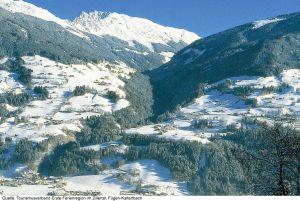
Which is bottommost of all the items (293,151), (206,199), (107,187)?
(107,187)

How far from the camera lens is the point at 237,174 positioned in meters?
194

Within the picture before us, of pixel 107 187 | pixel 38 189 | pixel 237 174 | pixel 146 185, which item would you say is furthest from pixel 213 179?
pixel 38 189

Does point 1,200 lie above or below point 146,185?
above

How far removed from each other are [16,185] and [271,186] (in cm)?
14509

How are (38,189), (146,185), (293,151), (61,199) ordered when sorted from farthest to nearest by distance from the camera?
(146,185) < (38,189) < (293,151) < (61,199)

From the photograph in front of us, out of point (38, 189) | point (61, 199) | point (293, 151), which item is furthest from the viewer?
point (38, 189)

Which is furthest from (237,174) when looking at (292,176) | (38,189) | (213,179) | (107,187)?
(292,176)

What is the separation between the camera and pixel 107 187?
193250mm

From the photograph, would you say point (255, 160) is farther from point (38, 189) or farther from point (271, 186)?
point (38, 189)

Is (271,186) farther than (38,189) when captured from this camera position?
No

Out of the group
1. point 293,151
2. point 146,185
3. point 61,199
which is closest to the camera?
point 61,199

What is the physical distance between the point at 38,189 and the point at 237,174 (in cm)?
6516

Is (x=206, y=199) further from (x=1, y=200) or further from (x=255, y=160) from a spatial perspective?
(x=1, y=200)

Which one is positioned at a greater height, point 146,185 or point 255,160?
point 255,160
